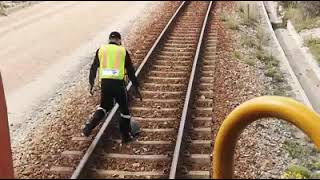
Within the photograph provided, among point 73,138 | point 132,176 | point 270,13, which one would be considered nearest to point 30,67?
point 73,138

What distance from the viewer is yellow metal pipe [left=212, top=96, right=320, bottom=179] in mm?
7152

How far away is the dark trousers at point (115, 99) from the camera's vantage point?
345 inches

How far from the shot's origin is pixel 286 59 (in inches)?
605

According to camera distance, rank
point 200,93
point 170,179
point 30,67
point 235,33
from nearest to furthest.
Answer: point 170,179 → point 200,93 → point 30,67 → point 235,33

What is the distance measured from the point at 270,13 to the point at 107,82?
15.8 metres

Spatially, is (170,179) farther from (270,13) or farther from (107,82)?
(270,13)

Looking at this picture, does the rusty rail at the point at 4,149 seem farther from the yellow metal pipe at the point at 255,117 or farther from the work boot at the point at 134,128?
the yellow metal pipe at the point at 255,117

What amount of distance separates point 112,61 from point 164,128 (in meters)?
1.49

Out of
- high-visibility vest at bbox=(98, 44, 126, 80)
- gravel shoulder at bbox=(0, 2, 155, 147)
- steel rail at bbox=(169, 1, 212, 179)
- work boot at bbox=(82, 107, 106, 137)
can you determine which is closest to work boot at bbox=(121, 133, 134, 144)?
work boot at bbox=(82, 107, 106, 137)

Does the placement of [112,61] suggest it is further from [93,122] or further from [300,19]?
[300,19]

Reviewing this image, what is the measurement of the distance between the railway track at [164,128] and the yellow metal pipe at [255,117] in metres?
0.46

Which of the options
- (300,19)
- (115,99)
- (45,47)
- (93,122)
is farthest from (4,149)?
(300,19)

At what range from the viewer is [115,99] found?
9.00m

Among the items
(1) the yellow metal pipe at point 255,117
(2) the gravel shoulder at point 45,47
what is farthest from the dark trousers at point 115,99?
(1) the yellow metal pipe at point 255,117
